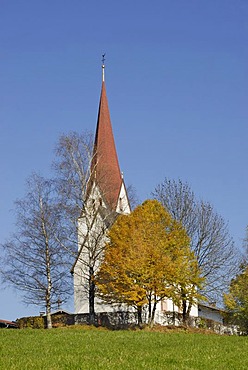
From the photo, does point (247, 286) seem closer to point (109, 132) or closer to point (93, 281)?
point (93, 281)

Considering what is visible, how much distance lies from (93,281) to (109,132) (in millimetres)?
17236

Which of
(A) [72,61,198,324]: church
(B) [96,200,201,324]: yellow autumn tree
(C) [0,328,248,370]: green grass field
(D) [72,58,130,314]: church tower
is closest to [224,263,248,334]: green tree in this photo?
(B) [96,200,201,324]: yellow autumn tree

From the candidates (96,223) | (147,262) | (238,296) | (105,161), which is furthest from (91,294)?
(105,161)

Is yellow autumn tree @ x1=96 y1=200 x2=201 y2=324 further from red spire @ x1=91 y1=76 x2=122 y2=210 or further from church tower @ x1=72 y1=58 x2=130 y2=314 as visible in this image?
red spire @ x1=91 y1=76 x2=122 y2=210

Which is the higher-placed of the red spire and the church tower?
the red spire

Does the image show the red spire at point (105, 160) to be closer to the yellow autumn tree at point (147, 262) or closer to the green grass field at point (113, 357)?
the yellow autumn tree at point (147, 262)

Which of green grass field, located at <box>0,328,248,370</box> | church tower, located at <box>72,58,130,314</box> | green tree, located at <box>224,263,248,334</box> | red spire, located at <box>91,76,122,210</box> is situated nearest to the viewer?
green grass field, located at <box>0,328,248,370</box>

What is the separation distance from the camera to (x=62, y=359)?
16688 mm

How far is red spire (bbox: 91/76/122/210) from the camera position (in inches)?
1864

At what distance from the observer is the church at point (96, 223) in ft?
148

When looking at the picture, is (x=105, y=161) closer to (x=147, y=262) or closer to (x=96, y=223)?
(x=96, y=223)

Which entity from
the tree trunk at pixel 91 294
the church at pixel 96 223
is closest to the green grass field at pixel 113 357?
the tree trunk at pixel 91 294

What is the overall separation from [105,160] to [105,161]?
51 centimetres

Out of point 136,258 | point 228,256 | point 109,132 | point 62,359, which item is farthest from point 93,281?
point 62,359
